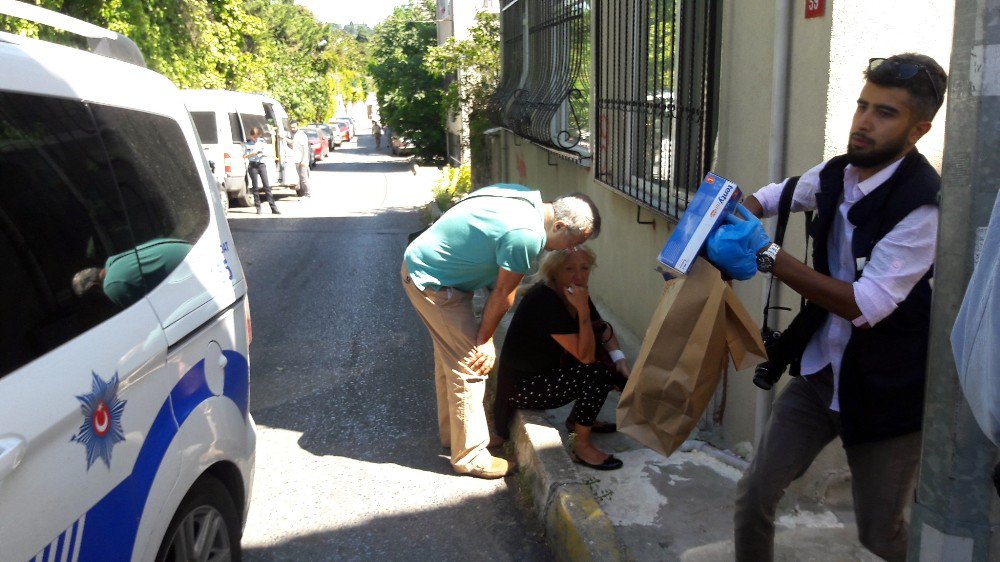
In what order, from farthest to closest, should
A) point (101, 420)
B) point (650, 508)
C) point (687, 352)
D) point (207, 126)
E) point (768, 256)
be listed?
point (207, 126)
point (650, 508)
point (687, 352)
point (768, 256)
point (101, 420)

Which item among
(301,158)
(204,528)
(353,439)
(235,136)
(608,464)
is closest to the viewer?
(204,528)

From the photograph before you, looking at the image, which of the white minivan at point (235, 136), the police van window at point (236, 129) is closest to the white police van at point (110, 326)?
the white minivan at point (235, 136)

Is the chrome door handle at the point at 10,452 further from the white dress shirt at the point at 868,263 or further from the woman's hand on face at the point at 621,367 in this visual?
the woman's hand on face at the point at 621,367

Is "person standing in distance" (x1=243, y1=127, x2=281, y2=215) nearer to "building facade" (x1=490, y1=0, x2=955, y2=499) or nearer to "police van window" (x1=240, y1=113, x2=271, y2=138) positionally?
"police van window" (x1=240, y1=113, x2=271, y2=138)

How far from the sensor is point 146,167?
9.31ft

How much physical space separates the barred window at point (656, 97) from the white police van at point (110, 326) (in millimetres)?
2708

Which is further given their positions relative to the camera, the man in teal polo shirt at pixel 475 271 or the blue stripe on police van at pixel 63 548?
the man in teal polo shirt at pixel 475 271

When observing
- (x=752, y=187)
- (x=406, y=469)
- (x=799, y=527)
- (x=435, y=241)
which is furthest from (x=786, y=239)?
(x=406, y=469)

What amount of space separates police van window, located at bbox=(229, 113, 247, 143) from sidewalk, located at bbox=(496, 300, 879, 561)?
46.0 feet

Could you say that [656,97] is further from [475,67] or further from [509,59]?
[475,67]

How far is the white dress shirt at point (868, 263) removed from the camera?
7.73 ft

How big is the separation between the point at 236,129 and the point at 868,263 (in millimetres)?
16564

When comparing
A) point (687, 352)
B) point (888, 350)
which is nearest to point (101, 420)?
point (687, 352)

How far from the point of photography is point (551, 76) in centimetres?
928
